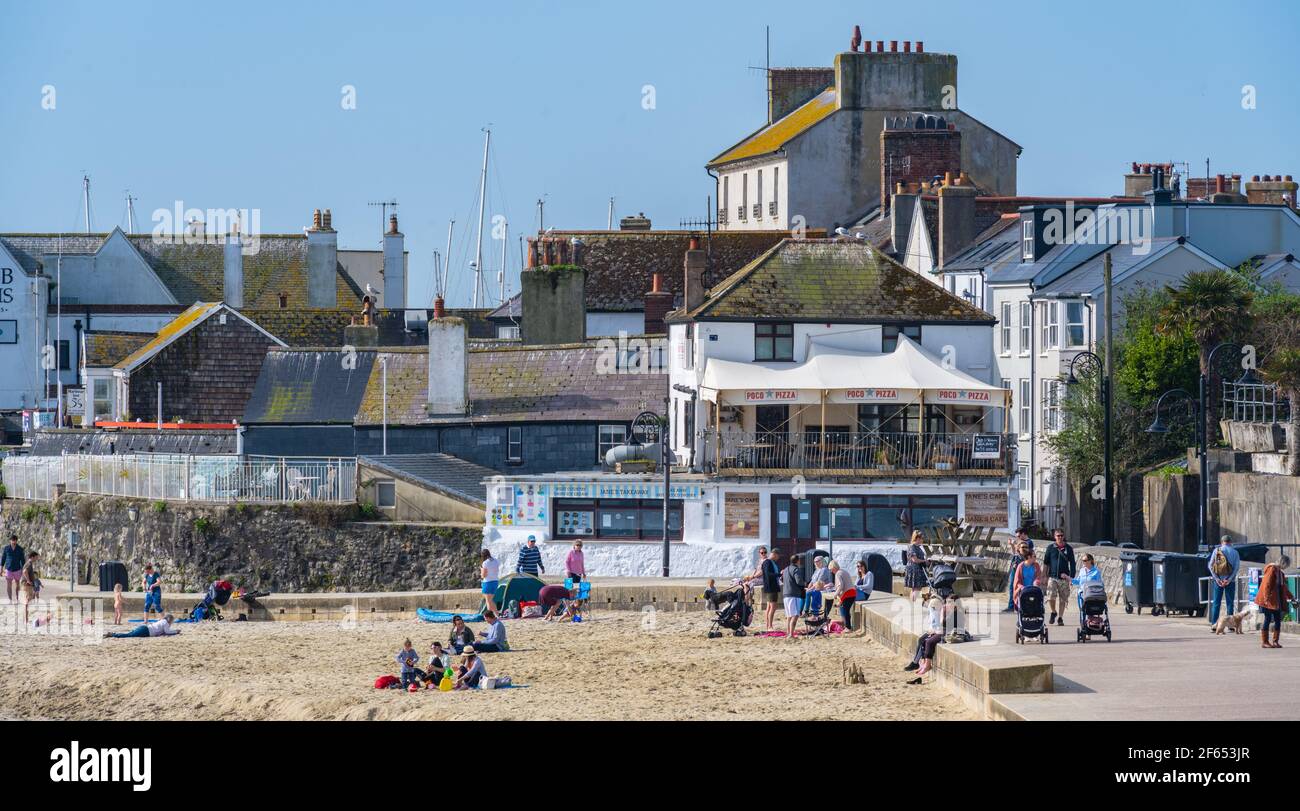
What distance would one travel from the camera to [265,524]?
50.0 meters

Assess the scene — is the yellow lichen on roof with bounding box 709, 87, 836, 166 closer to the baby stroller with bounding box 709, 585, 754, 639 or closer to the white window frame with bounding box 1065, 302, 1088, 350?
the white window frame with bounding box 1065, 302, 1088, 350

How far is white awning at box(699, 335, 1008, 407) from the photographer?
4422cm

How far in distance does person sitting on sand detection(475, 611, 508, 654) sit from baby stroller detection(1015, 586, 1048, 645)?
28.2ft

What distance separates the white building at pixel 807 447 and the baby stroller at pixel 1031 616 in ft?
47.2

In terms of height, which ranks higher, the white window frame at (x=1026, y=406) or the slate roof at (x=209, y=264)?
the slate roof at (x=209, y=264)

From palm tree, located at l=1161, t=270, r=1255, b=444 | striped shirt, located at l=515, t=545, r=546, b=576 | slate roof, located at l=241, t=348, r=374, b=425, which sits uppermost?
palm tree, located at l=1161, t=270, r=1255, b=444

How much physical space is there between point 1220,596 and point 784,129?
54504 mm

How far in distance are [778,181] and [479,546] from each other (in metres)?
36.4

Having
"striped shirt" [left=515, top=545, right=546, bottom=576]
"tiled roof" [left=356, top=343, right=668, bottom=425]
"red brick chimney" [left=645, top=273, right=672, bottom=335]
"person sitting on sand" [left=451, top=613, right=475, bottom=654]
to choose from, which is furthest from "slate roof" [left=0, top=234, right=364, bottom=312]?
"person sitting on sand" [left=451, top=613, right=475, bottom=654]

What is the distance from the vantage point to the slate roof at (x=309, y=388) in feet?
185

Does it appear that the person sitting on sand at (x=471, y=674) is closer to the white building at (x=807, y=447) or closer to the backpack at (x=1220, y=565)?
the backpack at (x=1220, y=565)

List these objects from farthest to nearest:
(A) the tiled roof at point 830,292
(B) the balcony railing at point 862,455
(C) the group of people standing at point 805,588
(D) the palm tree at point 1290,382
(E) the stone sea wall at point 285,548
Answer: (E) the stone sea wall at point 285,548
(A) the tiled roof at point 830,292
(B) the balcony railing at point 862,455
(D) the palm tree at point 1290,382
(C) the group of people standing at point 805,588

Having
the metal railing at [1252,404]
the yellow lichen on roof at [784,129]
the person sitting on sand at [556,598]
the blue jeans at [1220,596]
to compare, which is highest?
the yellow lichen on roof at [784,129]

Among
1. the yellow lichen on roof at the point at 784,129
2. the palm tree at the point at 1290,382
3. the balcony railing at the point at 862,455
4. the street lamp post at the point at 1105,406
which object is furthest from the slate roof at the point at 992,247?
the yellow lichen on roof at the point at 784,129
